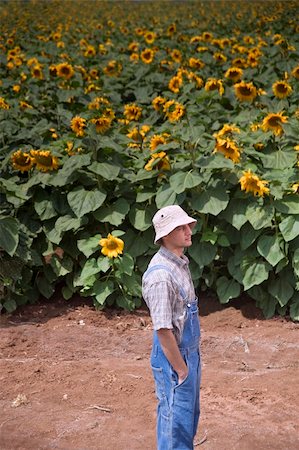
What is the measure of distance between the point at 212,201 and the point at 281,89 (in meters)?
1.91

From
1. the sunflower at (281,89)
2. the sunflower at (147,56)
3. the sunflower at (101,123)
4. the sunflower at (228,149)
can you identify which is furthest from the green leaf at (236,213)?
the sunflower at (147,56)

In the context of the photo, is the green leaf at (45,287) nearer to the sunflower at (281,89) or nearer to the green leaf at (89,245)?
the green leaf at (89,245)

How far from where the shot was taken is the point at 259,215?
19.1 ft

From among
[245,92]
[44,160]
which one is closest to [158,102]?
[245,92]

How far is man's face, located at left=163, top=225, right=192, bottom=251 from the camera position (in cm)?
350

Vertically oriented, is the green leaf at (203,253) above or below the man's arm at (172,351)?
below

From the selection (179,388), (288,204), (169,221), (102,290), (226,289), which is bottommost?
(226,289)

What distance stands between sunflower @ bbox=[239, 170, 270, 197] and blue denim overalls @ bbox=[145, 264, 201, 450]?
7.32 feet

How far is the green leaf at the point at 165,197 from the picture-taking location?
19.4ft

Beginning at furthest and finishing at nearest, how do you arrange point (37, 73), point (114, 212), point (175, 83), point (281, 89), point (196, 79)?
1. point (37, 73)
2. point (196, 79)
3. point (175, 83)
4. point (281, 89)
5. point (114, 212)

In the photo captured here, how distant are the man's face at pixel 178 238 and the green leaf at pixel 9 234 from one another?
2.51m

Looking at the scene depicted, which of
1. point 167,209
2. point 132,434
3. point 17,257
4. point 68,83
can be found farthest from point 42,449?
point 68,83

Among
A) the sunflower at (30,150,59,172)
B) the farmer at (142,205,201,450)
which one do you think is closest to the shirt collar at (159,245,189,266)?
the farmer at (142,205,201,450)

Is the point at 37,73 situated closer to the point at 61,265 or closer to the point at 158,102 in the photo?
the point at 158,102
